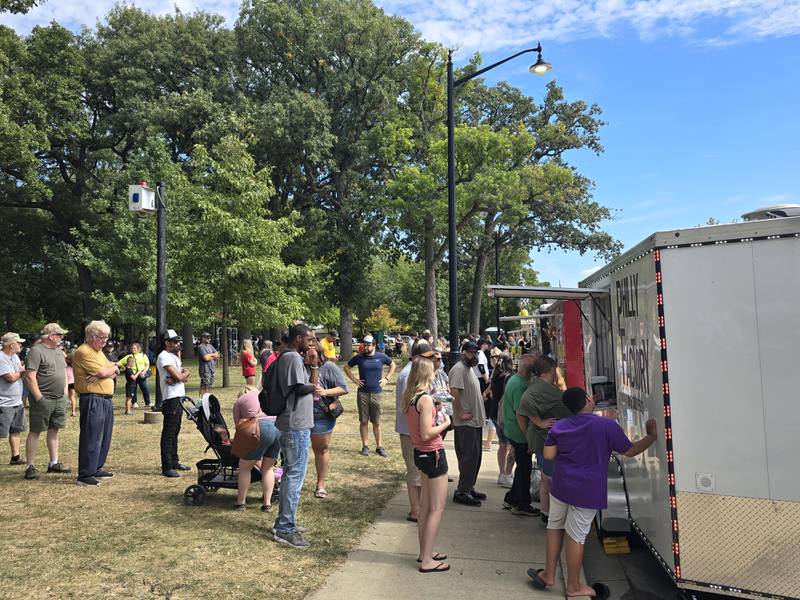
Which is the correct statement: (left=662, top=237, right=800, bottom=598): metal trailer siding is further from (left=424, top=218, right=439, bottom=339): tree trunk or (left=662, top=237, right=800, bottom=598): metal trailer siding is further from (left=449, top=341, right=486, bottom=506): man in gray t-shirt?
(left=424, top=218, right=439, bottom=339): tree trunk

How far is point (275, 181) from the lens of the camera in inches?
1309

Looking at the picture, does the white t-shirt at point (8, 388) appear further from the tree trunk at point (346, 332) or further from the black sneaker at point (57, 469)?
the tree trunk at point (346, 332)

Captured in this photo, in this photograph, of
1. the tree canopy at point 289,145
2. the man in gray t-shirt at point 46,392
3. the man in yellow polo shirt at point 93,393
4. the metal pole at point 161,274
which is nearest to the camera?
the man in yellow polo shirt at point 93,393

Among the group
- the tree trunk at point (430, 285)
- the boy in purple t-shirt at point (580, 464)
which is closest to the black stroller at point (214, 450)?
the boy in purple t-shirt at point (580, 464)

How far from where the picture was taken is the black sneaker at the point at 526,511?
6770mm

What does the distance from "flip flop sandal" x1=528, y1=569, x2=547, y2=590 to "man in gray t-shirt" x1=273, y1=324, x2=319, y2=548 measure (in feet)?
6.34

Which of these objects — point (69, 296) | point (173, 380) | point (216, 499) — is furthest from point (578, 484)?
point (69, 296)

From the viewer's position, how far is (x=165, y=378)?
319 inches

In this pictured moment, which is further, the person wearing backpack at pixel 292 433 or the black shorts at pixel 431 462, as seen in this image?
the person wearing backpack at pixel 292 433

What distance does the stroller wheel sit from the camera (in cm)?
679

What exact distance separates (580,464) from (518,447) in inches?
83.5

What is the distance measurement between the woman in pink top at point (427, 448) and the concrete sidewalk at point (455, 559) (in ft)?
0.89

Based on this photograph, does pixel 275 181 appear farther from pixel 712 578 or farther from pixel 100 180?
pixel 712 578

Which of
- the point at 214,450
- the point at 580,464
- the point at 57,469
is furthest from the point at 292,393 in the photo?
the point at 57,469
